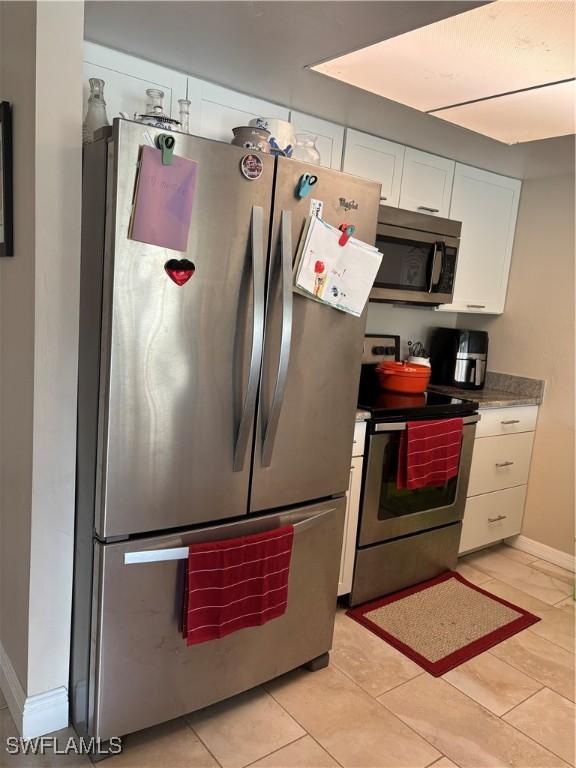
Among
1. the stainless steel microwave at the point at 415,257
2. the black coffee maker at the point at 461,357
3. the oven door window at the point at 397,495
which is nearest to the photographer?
the oven door window at the point at 397,495

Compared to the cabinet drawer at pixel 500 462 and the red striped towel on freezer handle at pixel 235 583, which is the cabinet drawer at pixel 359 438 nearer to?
the red striped towel on freezer handle at pixel 235 583

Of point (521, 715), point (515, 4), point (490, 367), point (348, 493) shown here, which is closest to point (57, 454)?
point (348, 493)

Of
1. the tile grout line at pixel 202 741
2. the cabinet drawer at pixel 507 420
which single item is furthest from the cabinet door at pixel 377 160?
the tile grout line at pixel 202 741

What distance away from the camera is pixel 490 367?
11.8 feet

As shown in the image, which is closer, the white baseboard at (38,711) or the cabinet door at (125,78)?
the white baseboard at (38,711)

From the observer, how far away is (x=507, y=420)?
10.3ft

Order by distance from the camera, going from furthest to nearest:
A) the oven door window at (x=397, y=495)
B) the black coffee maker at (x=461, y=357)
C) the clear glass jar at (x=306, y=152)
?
the black coffee maker at (x=461, y=357)
the oven door window at (x=397, y=495)
the clear glass jar at (x=306, y=152)

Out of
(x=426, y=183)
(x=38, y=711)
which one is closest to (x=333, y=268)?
(x=426, y=183)

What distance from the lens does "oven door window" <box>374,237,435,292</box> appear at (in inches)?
105

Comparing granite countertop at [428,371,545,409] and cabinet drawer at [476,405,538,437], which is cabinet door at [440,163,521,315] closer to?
granite countertop at [428,371,545,409]

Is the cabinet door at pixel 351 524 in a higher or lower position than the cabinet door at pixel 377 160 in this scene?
lower

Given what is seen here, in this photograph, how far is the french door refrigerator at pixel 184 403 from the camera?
59.4 inches

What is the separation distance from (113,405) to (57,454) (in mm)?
287

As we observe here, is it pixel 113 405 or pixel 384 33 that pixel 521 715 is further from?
pixel 384 33
